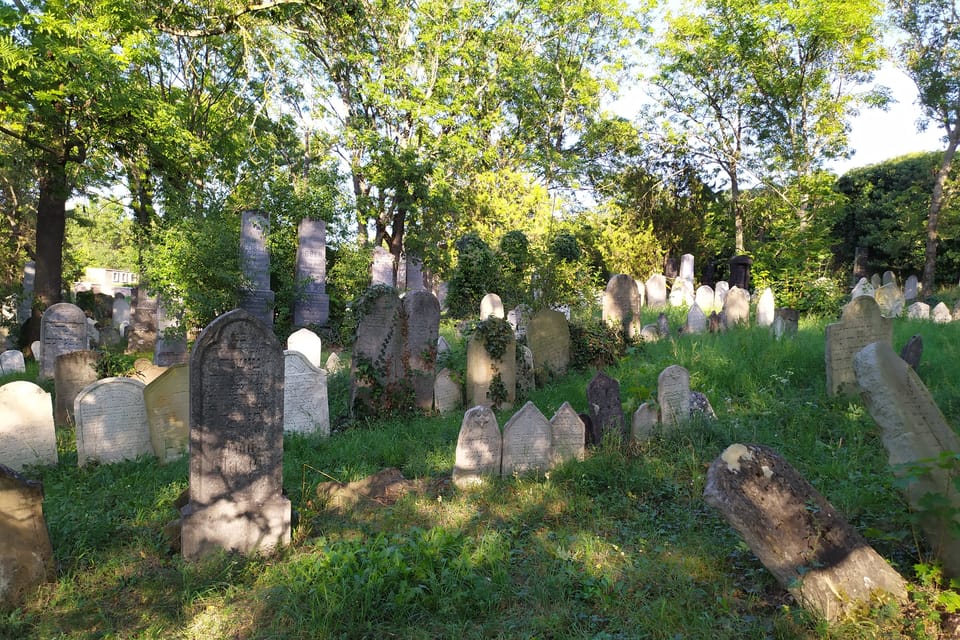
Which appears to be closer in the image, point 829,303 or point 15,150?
point 829,303

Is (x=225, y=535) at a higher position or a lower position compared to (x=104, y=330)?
lower

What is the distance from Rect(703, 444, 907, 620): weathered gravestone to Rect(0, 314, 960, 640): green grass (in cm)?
13

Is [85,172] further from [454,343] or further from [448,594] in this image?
[448,594]

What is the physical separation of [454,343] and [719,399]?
613 centimetres

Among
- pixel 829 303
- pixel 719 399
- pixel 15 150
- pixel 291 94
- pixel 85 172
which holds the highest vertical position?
pixel 291 94

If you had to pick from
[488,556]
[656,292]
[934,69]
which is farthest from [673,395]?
[934,69]

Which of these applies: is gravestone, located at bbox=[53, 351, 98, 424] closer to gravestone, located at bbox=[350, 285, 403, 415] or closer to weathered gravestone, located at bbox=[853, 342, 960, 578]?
gravestone, located at bbox=[350, 285, 403, 415]

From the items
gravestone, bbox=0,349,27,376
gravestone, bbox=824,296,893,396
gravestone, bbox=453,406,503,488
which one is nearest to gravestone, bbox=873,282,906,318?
gravestone, bbox=824,296,893,396

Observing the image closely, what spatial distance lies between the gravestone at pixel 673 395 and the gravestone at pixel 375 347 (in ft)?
10.7

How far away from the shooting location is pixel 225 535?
13.2ft

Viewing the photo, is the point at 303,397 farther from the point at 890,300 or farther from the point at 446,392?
the point at 890,300

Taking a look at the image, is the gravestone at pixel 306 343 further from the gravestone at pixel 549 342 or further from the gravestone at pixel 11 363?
the gravestone at pixel 11 363

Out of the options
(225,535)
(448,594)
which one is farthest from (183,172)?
(448,594)

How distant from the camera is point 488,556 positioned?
3.67 m
